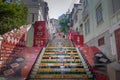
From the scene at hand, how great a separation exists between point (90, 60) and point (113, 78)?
2899 millimetres

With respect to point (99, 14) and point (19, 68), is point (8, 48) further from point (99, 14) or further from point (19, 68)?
point (99, 14)

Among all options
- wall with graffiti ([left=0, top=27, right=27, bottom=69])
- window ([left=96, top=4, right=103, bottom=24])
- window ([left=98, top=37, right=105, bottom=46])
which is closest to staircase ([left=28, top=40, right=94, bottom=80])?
wall with graffiti ([left=0, top=27, right=27, bottom=69])

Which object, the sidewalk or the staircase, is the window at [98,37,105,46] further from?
the sidewalk

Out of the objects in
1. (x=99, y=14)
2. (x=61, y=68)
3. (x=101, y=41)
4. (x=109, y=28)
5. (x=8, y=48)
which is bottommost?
(x=61, y=68)

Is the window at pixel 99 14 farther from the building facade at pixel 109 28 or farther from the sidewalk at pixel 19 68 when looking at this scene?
the sidewalk at pixel 19 68

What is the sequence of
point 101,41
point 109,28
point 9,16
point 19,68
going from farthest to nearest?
point 101,41 < point 109,28 < point 19,68 < point 9,16

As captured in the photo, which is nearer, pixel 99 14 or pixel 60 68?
pixel 60 68

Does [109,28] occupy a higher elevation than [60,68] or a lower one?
higher

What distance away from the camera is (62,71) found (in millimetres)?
8078

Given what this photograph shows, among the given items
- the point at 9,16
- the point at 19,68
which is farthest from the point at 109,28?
the point at 9,16

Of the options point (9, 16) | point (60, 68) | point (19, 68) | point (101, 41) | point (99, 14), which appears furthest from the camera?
point (99, 14)

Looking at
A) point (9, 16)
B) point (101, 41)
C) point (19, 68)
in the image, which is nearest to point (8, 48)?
point (19, 68)

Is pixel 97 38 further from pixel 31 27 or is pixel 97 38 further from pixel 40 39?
pixel 31 27

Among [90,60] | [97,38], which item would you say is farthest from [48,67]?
[97,38]
